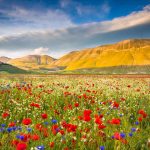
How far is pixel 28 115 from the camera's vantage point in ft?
29.3

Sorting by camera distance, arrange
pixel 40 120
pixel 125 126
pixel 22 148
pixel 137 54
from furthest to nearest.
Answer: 1. pixel 137 54
2. pixel 40 120
3. pixel 125 126
4. pixel 22 148

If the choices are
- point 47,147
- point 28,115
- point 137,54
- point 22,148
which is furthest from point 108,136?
point 137,54

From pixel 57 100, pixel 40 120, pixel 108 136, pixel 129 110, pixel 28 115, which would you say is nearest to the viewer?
pixel 108 136

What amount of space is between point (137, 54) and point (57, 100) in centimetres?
19226

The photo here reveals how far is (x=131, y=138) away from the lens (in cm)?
585

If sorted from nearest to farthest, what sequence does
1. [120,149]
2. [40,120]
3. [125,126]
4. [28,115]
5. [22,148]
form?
[22,148] → [120,149] → [125,126] → [40,120] → [28,115]

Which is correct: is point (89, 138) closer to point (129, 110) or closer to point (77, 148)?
point (77, 148)

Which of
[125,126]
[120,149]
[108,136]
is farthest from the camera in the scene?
[125,126]

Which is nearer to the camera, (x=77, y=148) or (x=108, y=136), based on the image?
(x=77, y=148)

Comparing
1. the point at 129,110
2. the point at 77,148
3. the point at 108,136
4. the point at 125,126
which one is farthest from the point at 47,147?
the point at 129,110

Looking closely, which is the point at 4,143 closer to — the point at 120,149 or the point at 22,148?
the point at 22,148

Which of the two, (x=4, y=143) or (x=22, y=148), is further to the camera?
(x=4, y=143)

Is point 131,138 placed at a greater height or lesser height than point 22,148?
lesser

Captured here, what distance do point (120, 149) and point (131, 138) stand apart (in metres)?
0.78
